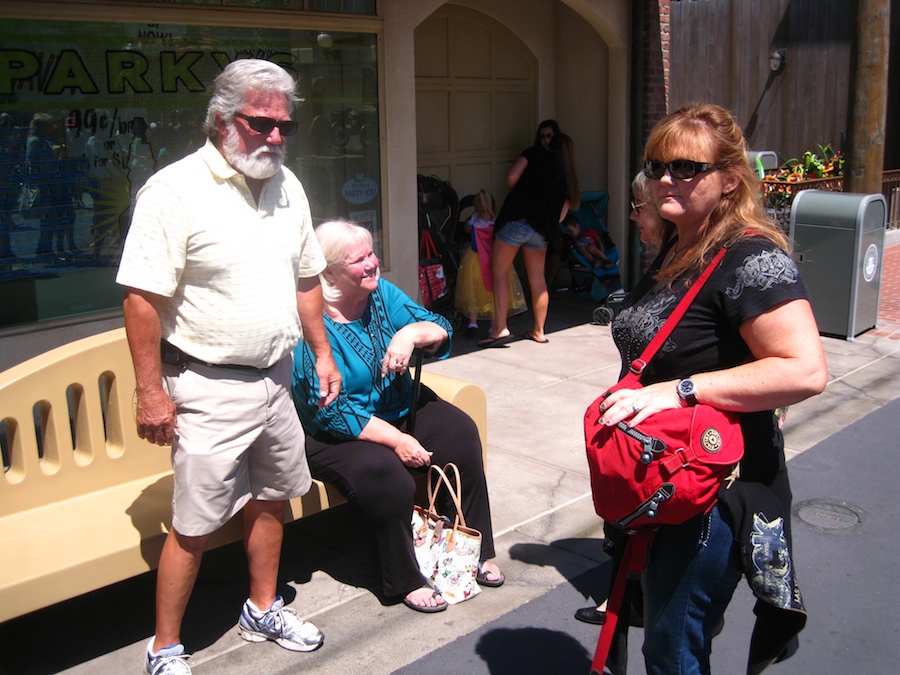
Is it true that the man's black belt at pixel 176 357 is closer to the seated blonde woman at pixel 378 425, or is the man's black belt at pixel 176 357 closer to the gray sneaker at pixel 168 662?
the seated blonde woman at pixel 378 425

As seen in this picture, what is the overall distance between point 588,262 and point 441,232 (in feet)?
4.79

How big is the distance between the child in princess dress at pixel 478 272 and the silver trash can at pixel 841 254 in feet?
8.17

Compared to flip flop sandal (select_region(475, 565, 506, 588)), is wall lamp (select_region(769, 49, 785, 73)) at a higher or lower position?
higher

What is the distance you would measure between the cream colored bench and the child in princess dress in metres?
4.48

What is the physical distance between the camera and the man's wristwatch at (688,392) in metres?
2.26

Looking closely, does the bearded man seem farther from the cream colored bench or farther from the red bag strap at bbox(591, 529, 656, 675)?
the red bag strap at bbox(591, 529, 656, 675)

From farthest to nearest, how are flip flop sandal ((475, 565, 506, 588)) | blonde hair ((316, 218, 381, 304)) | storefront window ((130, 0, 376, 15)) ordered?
1. storefront window ((130, 0, 376, 15))
2. flip flop sandal ((475, 565, 506, 588))
3. blonde hair ((316, 218, 381, 304))

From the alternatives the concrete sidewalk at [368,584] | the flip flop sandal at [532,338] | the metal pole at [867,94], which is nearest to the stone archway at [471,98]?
the flip flop sandal at [532,338]

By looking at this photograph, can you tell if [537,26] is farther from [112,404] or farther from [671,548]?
[671,548]

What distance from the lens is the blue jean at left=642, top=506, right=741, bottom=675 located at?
232 centimetres

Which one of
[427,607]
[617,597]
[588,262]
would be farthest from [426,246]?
[617,597]

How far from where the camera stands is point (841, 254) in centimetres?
786

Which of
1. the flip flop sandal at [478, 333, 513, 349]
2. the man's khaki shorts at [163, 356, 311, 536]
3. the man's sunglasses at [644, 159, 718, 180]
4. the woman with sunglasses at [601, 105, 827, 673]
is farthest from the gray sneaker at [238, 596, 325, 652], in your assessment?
the flip flop sandal at [478, 333, 513, 349]

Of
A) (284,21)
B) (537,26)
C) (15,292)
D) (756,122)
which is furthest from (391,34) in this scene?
(756,122)
